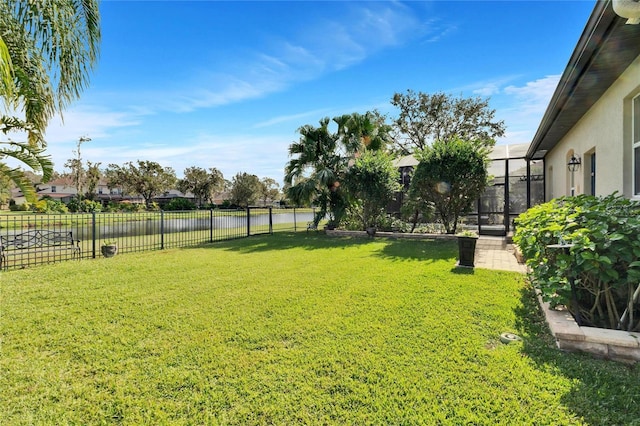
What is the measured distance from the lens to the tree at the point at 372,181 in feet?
38.2

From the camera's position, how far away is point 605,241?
8.93 ft

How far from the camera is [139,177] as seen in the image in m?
43.8

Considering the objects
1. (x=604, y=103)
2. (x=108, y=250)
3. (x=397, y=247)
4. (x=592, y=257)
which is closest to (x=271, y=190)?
(x=108, y=250)

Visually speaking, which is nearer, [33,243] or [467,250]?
[467,250]

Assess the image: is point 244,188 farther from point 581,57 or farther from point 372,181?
point 581,57

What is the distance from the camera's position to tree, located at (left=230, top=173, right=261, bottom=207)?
48656 mm

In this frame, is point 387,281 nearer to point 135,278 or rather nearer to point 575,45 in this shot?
point 575,45

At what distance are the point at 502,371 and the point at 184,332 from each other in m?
3.41

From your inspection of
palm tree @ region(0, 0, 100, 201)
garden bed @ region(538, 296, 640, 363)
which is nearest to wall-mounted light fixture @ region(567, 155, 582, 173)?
garden bed @ region(538, 296, 640, 363)

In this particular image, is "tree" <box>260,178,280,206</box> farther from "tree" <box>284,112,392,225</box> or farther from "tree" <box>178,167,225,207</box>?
"tree" <box>284,112,392,225</box>

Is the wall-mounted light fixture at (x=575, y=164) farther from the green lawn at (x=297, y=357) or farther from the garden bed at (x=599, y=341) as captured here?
the garden bed at (x=599, y=341)

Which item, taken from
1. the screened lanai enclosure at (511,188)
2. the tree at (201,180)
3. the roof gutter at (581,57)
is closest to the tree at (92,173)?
the tree at (201,180)

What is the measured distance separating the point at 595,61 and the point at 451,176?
6311mm

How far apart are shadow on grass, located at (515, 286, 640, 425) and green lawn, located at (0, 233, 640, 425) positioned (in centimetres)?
1
